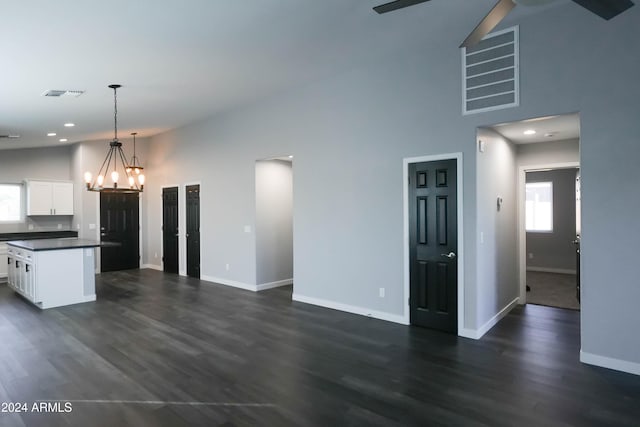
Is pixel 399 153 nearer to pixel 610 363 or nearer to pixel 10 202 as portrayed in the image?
pixel 610 363

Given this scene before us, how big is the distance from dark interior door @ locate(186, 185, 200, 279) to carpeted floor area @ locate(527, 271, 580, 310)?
6164 mm

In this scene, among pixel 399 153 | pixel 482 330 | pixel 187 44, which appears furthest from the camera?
pixel 399 153

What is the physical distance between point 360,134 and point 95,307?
4.57 m

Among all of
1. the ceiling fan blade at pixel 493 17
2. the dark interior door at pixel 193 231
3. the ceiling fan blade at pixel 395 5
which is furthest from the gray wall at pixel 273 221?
the ceiling fan blade at pixel 493 17

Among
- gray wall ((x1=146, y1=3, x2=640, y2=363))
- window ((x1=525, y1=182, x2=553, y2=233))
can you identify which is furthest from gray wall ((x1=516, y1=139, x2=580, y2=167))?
window ((x1=525, y1=182, x2=553, y2=233))

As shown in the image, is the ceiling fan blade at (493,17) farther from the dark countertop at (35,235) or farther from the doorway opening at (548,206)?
the dark countertop at (35,235)

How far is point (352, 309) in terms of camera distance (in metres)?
5.27

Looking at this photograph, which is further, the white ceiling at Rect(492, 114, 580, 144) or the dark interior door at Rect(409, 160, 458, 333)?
the dark interior door at Rect(409, 160, 458, 333)

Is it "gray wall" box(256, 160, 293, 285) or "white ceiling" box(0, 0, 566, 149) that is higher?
"white ceiling" box(0, 0, 566, 149)

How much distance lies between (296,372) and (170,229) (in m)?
6.38

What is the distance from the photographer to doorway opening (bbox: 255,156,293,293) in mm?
6762

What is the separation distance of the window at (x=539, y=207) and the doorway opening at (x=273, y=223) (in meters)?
5.31

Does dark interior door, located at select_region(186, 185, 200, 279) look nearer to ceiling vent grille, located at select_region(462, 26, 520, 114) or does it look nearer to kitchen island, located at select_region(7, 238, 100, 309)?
kitchen island, located at select_region(7, 238, 100, 309)

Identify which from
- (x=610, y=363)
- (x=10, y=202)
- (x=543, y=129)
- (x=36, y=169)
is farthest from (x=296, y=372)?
(x=36, y=169)
